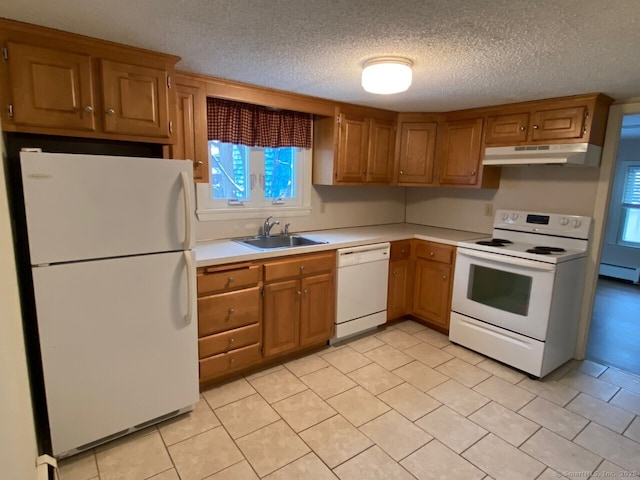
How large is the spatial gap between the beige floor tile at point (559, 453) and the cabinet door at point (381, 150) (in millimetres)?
2339

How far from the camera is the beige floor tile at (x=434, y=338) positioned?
3.23m

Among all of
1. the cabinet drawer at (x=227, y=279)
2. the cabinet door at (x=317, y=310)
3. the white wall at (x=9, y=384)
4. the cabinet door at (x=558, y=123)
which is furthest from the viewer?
the cabinet door at (x=317, y=310)

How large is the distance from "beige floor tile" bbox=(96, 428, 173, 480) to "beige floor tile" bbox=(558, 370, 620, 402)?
273 cm

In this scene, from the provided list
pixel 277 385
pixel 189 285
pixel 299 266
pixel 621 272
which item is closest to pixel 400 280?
pixel 299 266

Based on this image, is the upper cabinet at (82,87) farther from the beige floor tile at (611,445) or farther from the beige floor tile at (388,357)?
the beige floor tile at (611,445)

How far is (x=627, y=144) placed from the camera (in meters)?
5.46

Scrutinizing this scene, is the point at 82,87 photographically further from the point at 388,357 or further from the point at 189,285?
the point at 388,357

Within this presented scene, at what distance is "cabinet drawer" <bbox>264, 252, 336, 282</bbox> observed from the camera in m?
2.60

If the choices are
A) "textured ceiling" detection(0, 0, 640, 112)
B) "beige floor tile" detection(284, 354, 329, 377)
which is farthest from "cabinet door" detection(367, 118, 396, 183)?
"beige floor tile" detection(284, 354, 329, 377)

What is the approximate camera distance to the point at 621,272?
18.0 ft

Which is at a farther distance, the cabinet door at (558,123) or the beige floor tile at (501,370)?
the beige floor tile at (501,370)

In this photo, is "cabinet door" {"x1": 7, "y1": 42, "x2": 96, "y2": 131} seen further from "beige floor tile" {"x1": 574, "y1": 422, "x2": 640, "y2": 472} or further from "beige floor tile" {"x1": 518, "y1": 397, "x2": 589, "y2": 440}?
"beige floor tile" {"x1": 574, "y1": 422, "x2": 640, "y2": 472}

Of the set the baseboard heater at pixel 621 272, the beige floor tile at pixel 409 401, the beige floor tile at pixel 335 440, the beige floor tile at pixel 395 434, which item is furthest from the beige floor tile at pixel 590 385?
the baseboard heater at pixel 621 272

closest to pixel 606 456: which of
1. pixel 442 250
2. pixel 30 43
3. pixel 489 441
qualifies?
pixel 489 441
